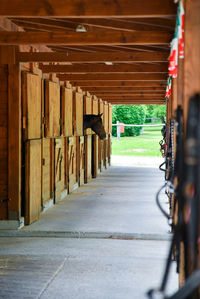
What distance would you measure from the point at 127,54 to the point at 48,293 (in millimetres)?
3496

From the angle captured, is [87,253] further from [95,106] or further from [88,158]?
[95,106]

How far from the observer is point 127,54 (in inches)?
254

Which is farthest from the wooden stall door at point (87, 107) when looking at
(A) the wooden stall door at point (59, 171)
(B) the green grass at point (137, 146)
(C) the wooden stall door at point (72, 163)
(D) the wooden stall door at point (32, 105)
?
(B) the green grass at point (137, 146)

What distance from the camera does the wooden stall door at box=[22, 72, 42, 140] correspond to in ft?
22.7

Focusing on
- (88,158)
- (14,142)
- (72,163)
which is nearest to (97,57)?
(14,142)

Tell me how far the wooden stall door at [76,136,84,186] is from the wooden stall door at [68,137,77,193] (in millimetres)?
408

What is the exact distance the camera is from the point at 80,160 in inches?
493

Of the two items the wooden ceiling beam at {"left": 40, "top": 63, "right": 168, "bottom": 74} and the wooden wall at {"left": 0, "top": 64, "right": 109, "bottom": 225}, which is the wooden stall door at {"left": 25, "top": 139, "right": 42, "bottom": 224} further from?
the wooden ceiling beam at {"left": 40, "top": 63, "right": 168, "bottom": 74}

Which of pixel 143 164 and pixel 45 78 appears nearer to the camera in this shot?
pixel 45 78

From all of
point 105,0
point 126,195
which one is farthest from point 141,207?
point 105,0

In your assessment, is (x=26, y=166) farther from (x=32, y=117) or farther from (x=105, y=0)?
(x=105, y=0)

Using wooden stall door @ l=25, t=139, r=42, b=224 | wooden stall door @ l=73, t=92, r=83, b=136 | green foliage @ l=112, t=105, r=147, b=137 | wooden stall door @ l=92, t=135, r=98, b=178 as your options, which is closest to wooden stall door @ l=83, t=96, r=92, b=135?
wooden stall door @ l=73, t=92, r=83, b=136

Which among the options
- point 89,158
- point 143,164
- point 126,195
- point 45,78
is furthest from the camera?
point 143,164

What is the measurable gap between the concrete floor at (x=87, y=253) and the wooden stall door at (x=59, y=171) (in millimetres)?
488
